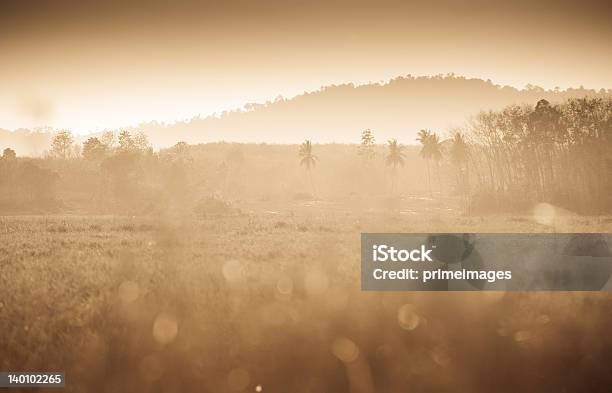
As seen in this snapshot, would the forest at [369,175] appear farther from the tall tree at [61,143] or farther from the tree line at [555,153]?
the tall tree at [61,143]

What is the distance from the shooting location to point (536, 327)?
10633 millimetres

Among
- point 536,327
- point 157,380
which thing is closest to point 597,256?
point 536,327

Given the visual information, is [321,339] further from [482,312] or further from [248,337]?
[482,312]

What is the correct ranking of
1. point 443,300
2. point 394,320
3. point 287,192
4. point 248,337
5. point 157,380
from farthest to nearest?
1. point 287,192
2. point 443,300
3. point 394,320
4. point 248,337
5. point 157,380

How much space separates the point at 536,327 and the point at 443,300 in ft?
7.55

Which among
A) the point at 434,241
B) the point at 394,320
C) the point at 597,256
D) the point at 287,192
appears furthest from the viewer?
the point at 287,192

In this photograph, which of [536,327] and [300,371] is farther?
[536,327]
